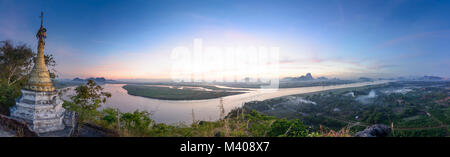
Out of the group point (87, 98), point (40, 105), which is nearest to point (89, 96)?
point (87, 98)

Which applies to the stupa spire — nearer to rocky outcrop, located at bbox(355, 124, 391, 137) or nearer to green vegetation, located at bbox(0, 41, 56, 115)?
green vegetation, located at bbox(0, 41, 56, 115)

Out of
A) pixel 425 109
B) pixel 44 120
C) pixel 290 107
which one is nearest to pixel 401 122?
pixel 425 109

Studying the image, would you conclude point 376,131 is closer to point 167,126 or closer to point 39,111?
point 167,126

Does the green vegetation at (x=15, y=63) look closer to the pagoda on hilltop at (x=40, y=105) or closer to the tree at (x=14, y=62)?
the tree at (x=14, y=62)

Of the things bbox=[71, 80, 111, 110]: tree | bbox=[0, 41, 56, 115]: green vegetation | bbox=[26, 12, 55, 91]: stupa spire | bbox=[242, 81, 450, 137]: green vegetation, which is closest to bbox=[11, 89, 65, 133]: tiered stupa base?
bbox=[26, 12, 55, 91]: stupa spire

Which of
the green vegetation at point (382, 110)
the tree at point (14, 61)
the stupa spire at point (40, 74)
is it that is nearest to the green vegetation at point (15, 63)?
the tree at point (14, 61)

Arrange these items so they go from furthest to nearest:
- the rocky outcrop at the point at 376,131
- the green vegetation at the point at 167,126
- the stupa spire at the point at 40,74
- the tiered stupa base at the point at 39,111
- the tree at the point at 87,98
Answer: the tree at the point at 87,98 < the stupa spire at the point at 40,74 < the tiered stupa base at the point at 39,111 < the rocky outcrop at the point at 376,131 < the green vegetation at the point at 167,126
